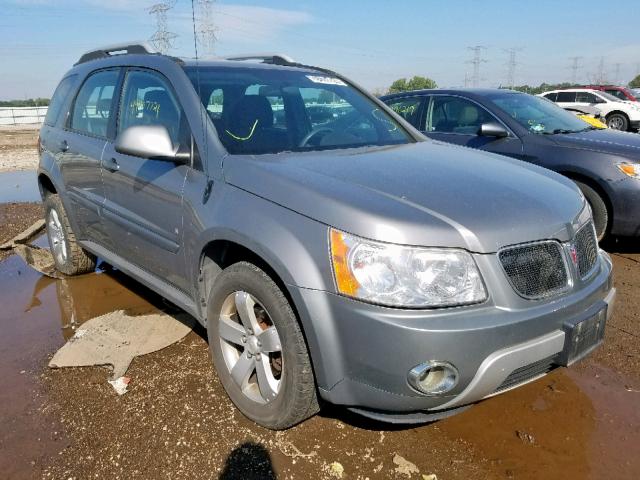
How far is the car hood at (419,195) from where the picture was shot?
2.05m

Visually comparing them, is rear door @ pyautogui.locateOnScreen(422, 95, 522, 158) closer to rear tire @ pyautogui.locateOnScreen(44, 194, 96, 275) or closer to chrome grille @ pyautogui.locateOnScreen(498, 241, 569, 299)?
chrome grille @ pyautogui.locateOnScreen(498, 241, 569, 299)

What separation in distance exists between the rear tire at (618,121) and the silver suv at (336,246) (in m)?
18.5

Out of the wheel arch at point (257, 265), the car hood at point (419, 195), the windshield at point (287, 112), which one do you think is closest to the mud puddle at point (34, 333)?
the wheel arch at point (257, 265)

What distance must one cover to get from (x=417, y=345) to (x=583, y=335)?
824 millimetres

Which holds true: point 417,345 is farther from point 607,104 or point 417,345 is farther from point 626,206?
point 607,104

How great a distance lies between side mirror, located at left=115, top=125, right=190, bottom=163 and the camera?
2721 mm

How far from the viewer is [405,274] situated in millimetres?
2014

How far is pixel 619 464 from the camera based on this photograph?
2.35 meters

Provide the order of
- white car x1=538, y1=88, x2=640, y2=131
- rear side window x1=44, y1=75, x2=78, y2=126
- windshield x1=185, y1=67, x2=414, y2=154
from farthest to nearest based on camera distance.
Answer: white car x1=538, y1=88, x2=640, y2=131 < rear side window x1=44, y1=75, x2=78, y2=126 < windshield x1=185, y1=67, x2=414, y2=154

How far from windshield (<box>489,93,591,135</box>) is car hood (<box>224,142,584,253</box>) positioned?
3.17 meters

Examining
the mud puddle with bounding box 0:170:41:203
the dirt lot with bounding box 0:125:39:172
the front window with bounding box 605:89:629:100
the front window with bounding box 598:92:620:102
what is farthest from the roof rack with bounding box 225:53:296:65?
the front window with bounding box 605:89:629:100

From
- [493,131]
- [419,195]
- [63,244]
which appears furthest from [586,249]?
[63,244]

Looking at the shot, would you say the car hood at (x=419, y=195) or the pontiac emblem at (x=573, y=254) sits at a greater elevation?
the car hood at (x=419, y=195)

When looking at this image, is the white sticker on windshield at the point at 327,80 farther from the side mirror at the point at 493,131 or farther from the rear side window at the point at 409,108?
the rear side window at the point at 409,108
